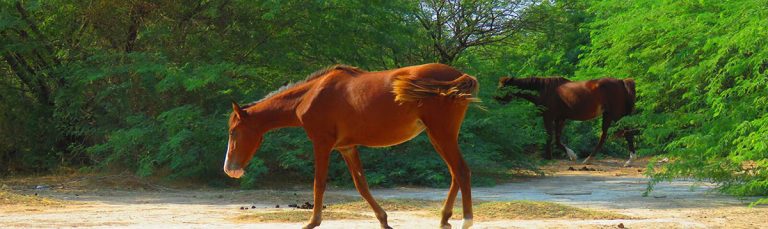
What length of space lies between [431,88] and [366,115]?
2.04ft

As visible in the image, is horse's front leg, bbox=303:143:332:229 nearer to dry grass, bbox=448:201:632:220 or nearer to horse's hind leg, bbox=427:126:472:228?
horse's hind leg, bbox=427:126:472:228

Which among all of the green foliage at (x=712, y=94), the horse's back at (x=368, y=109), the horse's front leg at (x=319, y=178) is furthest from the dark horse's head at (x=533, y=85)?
the horse's front leg at (x=319, y=178)

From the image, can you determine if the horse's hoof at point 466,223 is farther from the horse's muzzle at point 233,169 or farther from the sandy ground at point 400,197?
the horse's muzzle at point 233,169

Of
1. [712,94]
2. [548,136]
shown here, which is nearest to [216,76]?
[712,94]

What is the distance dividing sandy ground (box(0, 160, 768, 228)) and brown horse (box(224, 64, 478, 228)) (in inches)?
41.6

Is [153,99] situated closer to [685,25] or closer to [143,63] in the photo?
[143,63]

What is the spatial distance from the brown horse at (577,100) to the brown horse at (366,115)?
11935mm

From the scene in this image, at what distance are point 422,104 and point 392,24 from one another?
9190mm

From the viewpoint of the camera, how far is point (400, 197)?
13438mm

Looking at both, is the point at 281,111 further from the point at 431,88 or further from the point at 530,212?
the point at 530,212

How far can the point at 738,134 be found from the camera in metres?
12.1

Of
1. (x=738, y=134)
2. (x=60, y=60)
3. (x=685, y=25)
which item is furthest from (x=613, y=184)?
(x=60, y=60)

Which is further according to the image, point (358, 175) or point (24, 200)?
point (24, 200)

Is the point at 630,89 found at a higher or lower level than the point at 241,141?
higher
